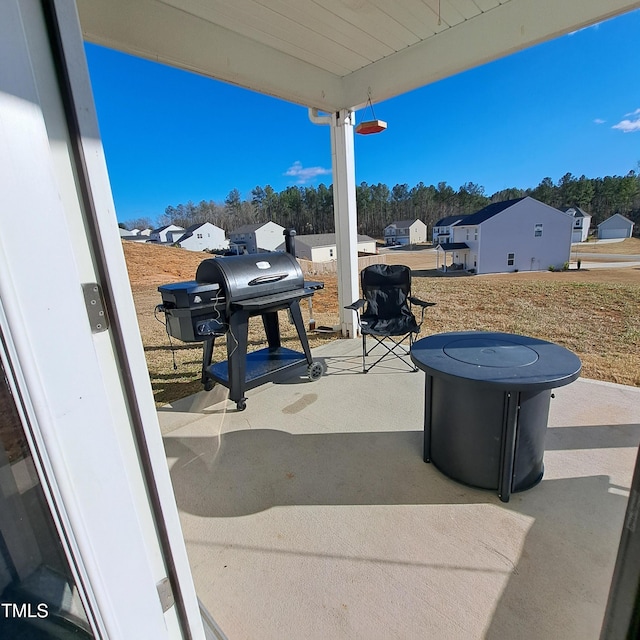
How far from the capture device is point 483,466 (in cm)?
179

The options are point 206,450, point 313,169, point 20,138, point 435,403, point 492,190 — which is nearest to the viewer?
point 20,138

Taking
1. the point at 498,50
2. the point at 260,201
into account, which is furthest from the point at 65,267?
the point at 260,201

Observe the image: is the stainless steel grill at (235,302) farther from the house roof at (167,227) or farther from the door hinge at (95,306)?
the house roof at (167,227)

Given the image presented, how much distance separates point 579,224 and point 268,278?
672 inches

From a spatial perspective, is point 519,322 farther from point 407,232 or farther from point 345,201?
point 407,232

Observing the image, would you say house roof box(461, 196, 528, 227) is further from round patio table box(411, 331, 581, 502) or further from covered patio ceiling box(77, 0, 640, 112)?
round patio table box(411, 331, 581, 502)

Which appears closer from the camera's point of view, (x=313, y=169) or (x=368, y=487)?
(x=368, y=487)

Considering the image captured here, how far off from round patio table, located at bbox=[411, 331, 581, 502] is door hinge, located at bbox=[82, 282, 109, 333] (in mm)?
1454

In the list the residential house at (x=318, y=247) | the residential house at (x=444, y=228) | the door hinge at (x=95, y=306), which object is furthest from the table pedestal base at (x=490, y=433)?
the residential house at (x=444, y=228)

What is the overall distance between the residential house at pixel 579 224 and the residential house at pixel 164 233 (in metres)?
31.8

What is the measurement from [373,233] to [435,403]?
3189 cm

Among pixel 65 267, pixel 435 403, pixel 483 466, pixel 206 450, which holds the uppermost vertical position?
pixel 65 267

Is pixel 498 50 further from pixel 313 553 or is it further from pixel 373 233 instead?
pixel 373 233

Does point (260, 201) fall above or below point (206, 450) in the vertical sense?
above
